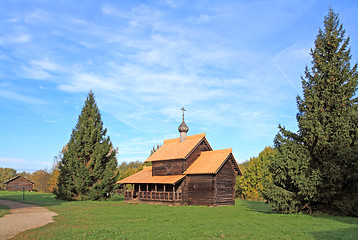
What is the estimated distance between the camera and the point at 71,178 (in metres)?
42.1

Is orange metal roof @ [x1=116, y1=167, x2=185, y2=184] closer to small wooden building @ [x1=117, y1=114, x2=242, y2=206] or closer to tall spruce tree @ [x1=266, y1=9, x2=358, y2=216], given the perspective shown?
small wooden building @ [x1=117, y1=114, x2=242, y2=206]

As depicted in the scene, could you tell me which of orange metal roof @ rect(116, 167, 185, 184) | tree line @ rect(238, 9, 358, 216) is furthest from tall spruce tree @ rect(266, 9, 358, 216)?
orange metal roof @ rect(116, 167, 185, 184)

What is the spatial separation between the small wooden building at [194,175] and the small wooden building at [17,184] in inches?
2073

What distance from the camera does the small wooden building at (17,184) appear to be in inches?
3073

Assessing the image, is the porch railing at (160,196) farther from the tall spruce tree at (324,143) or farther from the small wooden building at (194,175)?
the tall spruce tree at (324,143)

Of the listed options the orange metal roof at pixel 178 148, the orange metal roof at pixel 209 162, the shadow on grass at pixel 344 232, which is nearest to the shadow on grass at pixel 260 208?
the orange metal roof at pixel 209 162

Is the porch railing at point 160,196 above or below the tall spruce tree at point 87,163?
below

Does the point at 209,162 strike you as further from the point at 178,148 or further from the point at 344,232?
the point at 344,232

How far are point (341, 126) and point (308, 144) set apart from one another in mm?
3070

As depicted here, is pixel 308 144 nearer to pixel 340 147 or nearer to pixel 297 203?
pixel 340 147

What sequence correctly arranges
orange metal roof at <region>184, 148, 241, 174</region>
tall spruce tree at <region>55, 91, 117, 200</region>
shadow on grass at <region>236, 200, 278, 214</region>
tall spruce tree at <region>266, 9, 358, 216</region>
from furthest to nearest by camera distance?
tall spruce tree at <region>55, 91, 117, 200</region> < orange metal roof at <region>184, 148, 241, 174</region> < shadow on grass at <region>236, 200, 278, 214</region> < tall spruce tree at <region>266, 9, 358, 216</region>

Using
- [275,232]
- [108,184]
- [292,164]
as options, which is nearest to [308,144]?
[292,164]

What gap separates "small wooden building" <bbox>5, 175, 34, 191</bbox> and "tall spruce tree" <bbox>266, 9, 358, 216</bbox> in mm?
75824

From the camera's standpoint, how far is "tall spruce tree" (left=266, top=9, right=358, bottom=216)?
21.8 meters
